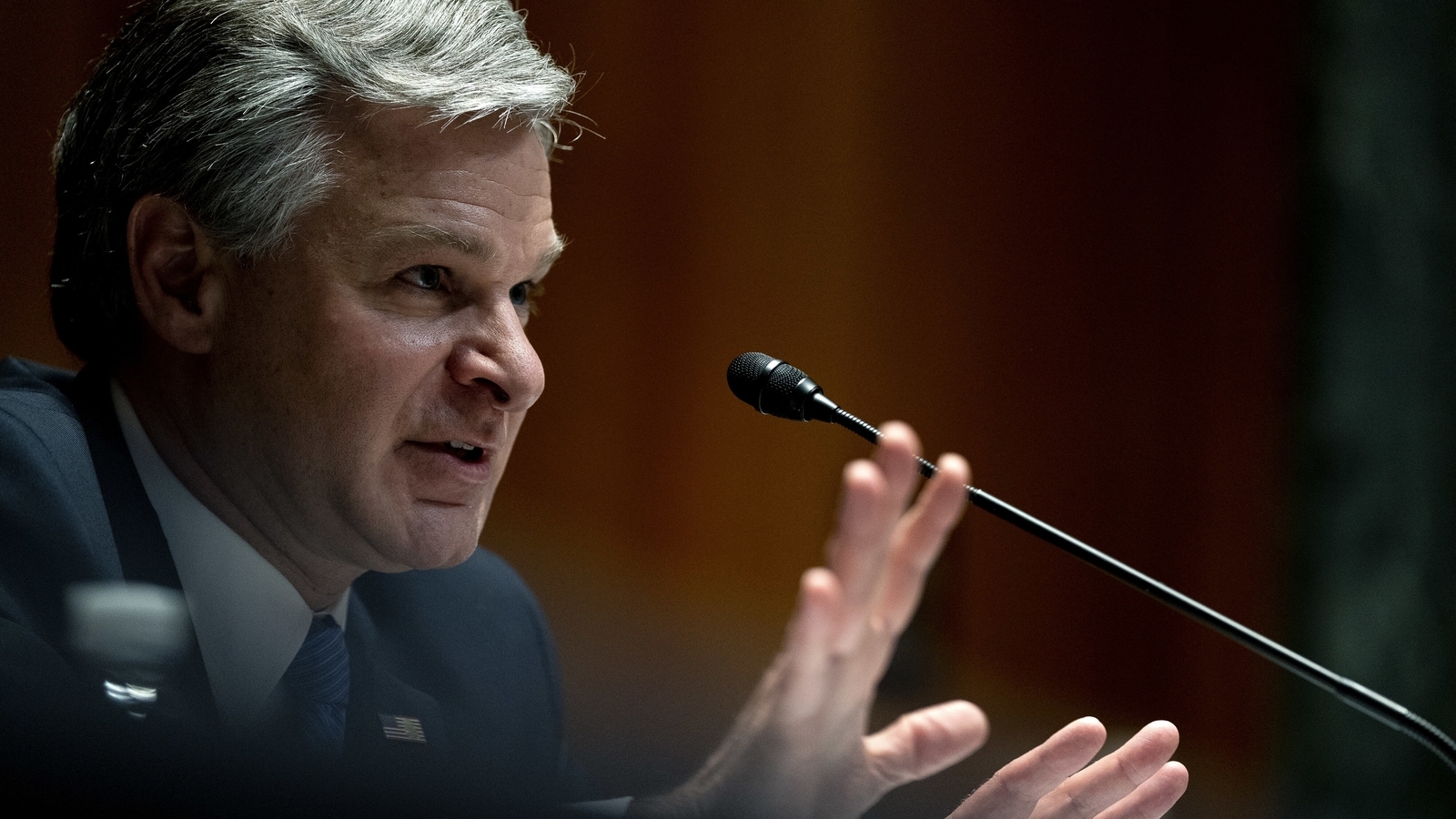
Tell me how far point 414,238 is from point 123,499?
348 millimetres

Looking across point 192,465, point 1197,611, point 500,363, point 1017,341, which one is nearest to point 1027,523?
point 1197,611

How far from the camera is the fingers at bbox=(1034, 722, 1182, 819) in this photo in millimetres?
1203

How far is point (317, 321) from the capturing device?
4.02 ft

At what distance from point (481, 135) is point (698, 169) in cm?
46

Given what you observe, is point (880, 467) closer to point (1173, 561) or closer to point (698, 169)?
point (698, 169)

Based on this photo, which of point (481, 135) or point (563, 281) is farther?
point (563, 281)

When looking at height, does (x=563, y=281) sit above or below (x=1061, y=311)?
below

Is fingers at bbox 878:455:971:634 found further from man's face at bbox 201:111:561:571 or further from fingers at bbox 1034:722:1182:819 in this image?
man's face at bbox 201:111:561:571

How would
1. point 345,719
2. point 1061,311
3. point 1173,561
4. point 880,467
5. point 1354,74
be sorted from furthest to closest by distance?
point 1354,74 → point 1173,561 → point 1061,311 → point 345,719 → point 880,467

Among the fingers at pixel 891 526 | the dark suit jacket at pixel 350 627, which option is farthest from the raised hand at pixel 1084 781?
the dark suit jacket at pixel 350 627

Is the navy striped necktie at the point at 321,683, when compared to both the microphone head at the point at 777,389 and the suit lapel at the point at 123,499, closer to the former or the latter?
the suit lapel at the point at 123,499

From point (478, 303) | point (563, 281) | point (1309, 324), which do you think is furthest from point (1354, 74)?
point (478, 303)

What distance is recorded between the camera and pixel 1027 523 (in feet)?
3.90

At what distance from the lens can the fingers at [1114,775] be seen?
3.95 ft
